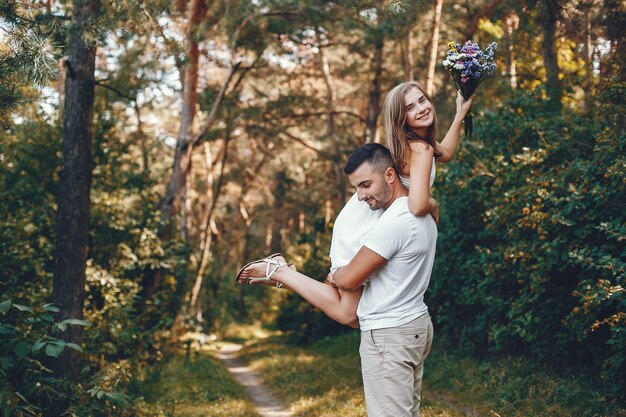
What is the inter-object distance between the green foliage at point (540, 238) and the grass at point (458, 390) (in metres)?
0.33

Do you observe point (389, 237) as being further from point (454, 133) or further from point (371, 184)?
point (454, 133)

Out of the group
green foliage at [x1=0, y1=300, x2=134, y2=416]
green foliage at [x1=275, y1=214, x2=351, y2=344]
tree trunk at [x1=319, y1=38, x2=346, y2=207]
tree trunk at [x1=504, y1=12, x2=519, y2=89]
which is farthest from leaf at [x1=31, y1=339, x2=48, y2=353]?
tree trunk at [x1=319, y1=38, x2=346, y2=207]

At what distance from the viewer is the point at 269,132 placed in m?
19.0

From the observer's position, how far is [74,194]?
7.20 meters

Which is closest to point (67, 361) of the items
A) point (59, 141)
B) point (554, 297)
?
point (59, 141)

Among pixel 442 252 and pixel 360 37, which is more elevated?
pixel 360 37

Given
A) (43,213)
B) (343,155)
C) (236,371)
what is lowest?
(236,371)

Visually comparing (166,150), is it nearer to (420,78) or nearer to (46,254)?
(420,78)

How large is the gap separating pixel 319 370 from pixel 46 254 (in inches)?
198

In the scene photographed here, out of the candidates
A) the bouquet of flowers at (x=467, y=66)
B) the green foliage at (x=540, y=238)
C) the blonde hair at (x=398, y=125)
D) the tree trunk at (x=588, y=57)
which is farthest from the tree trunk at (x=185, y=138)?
the blonde hair at (x=398, y=125)

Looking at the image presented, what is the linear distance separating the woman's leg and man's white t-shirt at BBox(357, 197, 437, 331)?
15 centimetres

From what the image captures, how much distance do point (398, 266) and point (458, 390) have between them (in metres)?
5.61

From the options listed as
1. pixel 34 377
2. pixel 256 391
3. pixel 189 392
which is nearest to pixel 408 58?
pixel 256 391

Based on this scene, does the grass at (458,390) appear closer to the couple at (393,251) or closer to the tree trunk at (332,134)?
the couple at (393,251)
